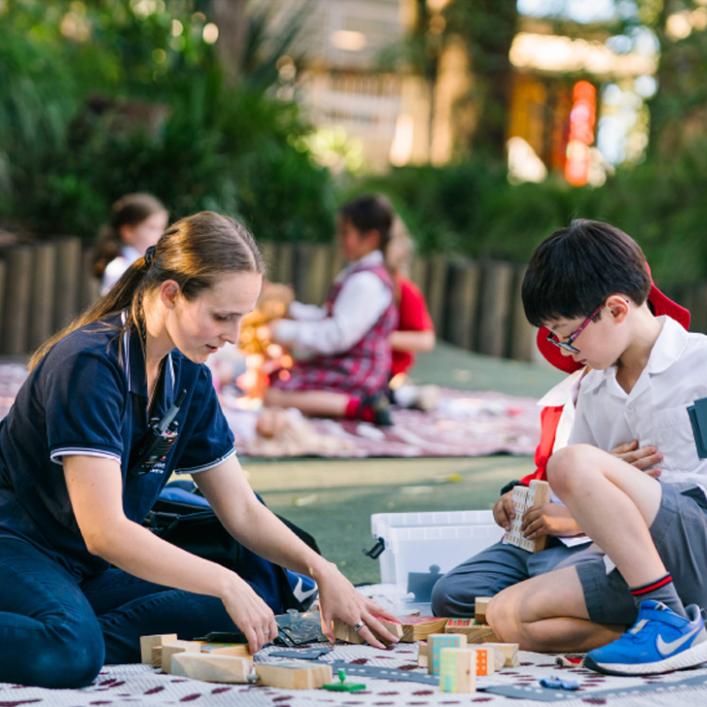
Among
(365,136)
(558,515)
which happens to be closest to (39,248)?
(558,515)

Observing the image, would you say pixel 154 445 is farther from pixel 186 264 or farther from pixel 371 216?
pixel 371 216

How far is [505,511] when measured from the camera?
3.71 metres

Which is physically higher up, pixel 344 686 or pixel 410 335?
pixel 410 335

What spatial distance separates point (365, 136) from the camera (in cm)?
2180

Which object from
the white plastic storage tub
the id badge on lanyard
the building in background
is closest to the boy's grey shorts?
the white plastic storage tub

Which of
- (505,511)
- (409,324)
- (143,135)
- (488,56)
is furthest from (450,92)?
(505,511)

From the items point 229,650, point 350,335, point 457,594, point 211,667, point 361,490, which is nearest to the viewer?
point 211,667

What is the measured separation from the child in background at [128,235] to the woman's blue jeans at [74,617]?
3.49 metres

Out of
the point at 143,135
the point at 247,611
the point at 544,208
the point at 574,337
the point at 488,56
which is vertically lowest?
the point at 247,611

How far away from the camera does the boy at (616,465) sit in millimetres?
3172

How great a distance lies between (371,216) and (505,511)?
11.4ft

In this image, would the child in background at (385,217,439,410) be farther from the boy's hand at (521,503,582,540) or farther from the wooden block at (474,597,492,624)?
the wooden block at (474,597,492,624)

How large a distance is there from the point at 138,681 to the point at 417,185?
1357 centimetres

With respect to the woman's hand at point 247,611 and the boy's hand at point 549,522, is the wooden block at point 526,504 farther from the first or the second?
the woman's hand at point 247,611
